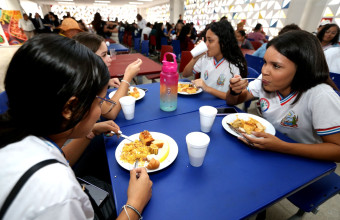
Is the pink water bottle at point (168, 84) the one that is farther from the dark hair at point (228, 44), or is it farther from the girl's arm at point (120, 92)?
the dark hair at point (228, 44)

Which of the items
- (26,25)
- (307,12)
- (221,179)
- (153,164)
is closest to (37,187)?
(153,164)

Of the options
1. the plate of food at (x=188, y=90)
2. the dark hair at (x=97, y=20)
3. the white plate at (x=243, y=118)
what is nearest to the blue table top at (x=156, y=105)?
the plate of food at (x=188, y=90)

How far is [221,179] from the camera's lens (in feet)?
2.48

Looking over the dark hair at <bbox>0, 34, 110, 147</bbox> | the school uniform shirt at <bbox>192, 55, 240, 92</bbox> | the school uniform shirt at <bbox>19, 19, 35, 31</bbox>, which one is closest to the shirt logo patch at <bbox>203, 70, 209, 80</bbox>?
the school uniform shirt at <bbox>192, 55, 240, 92</bbox>

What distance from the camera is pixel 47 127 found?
1.81ft

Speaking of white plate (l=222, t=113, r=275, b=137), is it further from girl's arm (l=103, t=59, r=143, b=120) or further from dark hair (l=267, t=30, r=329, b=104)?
girl's arm (l=103, t=59, r=143, b=120)

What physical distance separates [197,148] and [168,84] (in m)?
0.62

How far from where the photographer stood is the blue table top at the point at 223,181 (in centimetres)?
63

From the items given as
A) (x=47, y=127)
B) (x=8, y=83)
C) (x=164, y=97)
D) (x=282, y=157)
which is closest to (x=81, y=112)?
(x=47, y=127)

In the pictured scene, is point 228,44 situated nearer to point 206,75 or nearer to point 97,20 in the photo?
point 206,75

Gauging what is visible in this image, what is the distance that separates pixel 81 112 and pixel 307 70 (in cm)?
130

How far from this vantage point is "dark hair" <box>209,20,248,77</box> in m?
1.83

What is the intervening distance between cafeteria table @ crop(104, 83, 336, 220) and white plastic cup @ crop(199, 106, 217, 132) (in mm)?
57

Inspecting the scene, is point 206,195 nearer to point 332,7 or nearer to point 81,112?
point 81,112
